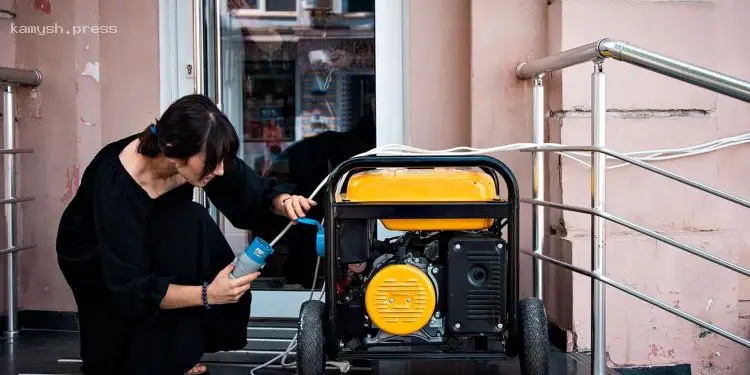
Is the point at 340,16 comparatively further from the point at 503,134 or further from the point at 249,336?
the point at 249,336

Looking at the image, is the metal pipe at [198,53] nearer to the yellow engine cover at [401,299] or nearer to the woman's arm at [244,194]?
the woman's arm at [244,194]

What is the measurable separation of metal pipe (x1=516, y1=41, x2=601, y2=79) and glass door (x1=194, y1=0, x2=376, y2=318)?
2.67 feet

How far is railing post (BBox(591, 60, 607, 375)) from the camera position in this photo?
2379 millimetres

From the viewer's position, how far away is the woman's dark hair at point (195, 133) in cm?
207

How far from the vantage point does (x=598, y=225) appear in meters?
2.41

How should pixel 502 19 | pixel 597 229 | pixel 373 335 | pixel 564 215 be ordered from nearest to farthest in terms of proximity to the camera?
pixel 373 335
pixel 597 229
pixel 564 215
pixel 502 19

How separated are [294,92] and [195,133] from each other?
175 cm

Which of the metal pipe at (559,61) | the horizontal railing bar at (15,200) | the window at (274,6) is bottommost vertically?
the horizontal railing bar at (15,200)

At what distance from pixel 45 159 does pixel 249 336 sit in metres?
1.22

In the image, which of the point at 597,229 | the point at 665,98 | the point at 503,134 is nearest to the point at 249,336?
the point at 503,134

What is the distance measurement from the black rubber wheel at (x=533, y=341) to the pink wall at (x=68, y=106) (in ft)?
6.63

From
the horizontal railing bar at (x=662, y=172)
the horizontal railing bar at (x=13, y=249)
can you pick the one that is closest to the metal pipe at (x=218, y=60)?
the horizontal railing bar at (x=13, y=249)

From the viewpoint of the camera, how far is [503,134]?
3225mm

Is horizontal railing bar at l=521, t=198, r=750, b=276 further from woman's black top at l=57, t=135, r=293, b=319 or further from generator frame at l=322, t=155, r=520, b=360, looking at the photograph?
woman's black top at l=57, t=135, r=293, b=319
